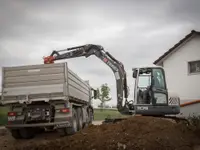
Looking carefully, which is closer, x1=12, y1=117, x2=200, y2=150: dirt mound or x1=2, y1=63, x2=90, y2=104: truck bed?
x1=12, y1=117, x2=200, y2=150: dirt mound

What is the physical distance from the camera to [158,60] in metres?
22.1

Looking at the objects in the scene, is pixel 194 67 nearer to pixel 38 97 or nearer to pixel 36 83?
pixel 36 83

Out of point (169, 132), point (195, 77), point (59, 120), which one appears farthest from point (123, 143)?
point (195, 77)

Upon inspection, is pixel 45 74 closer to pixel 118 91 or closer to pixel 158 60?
pixel 118 91

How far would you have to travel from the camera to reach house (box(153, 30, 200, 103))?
65.8 feet

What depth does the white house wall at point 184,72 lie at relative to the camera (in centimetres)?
2005

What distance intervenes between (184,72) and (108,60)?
662 centimetres

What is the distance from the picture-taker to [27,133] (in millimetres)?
13750

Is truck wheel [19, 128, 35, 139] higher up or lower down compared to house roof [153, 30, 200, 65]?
lower down

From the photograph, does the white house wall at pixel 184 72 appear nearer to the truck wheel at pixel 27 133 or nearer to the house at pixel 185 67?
the house at pixel 185 67

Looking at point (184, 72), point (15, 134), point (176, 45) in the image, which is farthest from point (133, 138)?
point (176, 45)

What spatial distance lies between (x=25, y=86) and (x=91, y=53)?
489cm

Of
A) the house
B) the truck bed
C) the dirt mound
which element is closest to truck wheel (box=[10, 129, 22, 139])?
the truck bed

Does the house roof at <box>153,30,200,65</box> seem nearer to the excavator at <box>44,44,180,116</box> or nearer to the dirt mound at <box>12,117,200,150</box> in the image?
the excavator at <box>44,44,180,116</box>
